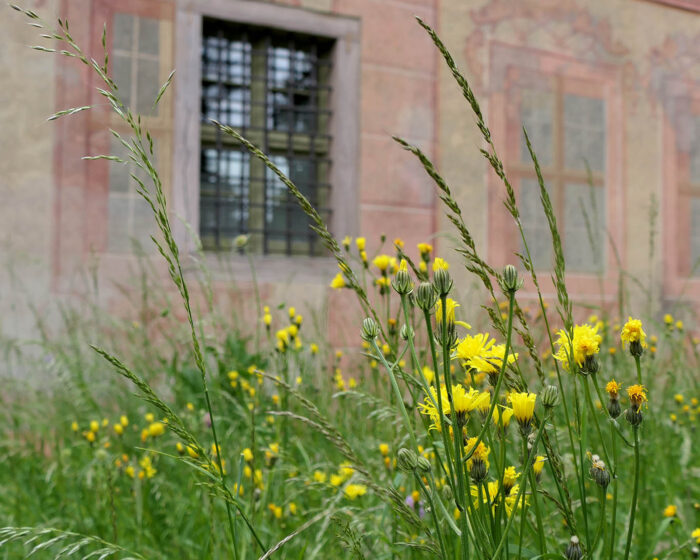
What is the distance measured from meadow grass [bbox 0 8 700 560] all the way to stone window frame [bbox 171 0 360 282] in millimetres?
1361

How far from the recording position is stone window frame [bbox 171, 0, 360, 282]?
4.46m

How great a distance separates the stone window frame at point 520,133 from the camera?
18.0 feet

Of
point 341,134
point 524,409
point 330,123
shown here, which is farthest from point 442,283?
point 330,123

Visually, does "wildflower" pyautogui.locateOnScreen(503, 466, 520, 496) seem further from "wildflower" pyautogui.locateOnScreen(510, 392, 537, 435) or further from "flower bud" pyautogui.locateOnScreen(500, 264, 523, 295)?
"flower bud" pyautogui.locateOnScreen(500, 264, 523, 295)

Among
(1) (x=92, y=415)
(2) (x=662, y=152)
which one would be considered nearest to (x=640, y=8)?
(2) (x=662, y=152)

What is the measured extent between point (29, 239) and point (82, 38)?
4.26 ft

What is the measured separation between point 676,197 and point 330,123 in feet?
10.9

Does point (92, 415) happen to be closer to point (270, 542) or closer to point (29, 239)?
point (270, 542)

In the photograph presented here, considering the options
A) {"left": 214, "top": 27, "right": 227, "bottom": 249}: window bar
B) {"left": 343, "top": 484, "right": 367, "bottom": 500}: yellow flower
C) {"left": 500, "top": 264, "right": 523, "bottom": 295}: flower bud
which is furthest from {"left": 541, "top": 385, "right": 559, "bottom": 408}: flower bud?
{"left": 214, "top": 27, "right": 227, "bottom": 249}: window bar

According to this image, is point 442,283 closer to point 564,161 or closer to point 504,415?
point 504,415

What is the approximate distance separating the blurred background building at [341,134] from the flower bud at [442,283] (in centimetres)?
292

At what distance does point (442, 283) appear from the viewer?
1.79 feet

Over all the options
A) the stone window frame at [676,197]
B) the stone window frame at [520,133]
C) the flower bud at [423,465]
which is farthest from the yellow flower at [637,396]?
the stone window frame at [676,197]

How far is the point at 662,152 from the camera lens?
245 inches
